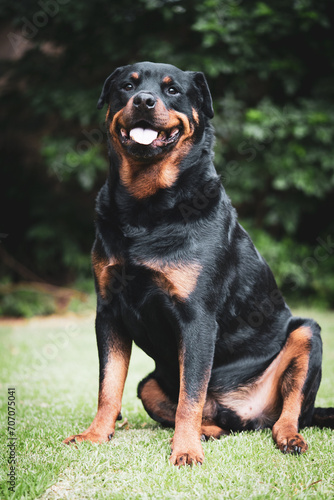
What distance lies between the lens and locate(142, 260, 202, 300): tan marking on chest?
7.97 ft

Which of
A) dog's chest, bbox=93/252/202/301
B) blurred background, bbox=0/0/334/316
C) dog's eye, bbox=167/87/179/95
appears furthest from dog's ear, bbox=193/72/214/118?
blurred background, bbox=0/0/334/316

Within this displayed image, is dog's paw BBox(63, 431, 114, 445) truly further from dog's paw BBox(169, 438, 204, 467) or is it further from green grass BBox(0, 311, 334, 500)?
dog's paw BBox(169, 438, 204, 467)

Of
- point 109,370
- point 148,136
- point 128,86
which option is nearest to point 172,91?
point 128,86

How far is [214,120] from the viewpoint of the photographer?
7961 mm

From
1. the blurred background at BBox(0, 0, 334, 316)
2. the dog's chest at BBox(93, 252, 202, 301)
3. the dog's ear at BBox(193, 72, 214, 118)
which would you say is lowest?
the blurred background at BBox(0, 0, 334, 316)

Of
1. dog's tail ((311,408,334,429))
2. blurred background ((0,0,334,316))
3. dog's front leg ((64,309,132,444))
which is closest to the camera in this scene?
dog's front leg ((64,309,132,444))

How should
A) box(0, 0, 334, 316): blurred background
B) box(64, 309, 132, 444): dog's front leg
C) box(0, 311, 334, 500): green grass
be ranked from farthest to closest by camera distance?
box(0, 0, 334, 316): blurred background, box(64, 309, 132, 444): dog's front leg, box(0, 311, 334, 500): green grass

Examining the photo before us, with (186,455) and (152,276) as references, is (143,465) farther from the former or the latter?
(152,276)

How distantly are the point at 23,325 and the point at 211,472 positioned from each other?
623 cm

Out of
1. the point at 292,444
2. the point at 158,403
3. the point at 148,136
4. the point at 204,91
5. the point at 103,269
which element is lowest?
the point at 158,403

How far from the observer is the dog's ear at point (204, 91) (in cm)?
296

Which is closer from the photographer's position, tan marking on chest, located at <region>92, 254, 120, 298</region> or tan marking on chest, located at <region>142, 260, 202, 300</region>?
tan marking on chest, located at <region>142, 260, 202, 300</region>

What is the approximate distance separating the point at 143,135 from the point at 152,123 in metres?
0.08

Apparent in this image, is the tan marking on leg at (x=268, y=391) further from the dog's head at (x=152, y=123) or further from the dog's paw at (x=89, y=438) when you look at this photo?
the dog's head at (x=152, y=123)
